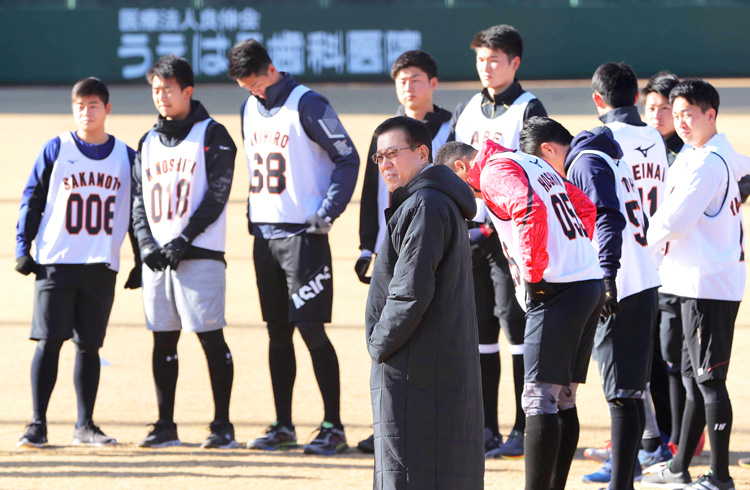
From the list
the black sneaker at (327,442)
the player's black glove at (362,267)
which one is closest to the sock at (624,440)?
the black sneaker at (327,442)

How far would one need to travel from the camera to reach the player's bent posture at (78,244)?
6.28 metres

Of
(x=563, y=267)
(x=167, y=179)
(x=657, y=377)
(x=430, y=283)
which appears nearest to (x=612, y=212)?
(x=563, y=267)

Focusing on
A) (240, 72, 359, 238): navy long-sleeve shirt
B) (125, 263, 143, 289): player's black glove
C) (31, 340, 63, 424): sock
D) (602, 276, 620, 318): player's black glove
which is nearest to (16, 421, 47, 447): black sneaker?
(31, 340, 63, 424): sock

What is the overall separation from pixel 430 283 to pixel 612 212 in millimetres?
1296

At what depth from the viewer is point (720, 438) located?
5152mm

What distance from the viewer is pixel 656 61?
953 inches

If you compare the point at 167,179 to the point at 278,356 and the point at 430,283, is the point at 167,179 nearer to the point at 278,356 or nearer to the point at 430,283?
the point at 278,356

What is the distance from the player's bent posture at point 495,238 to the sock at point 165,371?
1834mm

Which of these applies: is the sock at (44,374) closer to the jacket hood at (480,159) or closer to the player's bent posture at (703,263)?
the jacket hood at (480,159)

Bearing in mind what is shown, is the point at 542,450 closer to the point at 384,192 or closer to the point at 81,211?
the point at 384,192

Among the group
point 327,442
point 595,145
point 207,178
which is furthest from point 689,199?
point 207,178

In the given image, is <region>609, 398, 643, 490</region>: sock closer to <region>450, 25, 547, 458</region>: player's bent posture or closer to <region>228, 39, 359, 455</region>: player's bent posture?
<region>450, 25, 547, 458</region>: player's bent posture

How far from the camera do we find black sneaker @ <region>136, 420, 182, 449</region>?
242 inches

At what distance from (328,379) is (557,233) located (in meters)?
2.15
